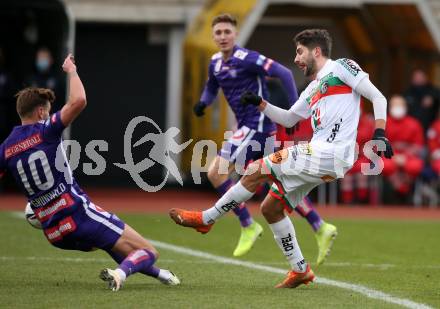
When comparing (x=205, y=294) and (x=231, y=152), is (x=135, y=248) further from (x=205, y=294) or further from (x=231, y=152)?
(x=231, y=152)

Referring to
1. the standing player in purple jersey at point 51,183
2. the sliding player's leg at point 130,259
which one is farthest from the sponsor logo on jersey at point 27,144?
the sliding player's leg at point 130,259

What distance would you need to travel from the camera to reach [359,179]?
18562 millimetres

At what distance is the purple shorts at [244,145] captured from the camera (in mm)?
11180

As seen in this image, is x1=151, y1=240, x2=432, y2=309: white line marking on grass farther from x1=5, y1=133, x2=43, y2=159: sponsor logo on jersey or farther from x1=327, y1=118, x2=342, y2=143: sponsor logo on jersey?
x1=5, y1=133, x2=43, y2=159: sponsor logo on jersey

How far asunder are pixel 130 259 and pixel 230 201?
3.19 ft

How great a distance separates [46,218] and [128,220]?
22.6 feet

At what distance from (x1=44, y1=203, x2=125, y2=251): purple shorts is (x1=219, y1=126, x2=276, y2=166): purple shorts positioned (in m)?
3.29

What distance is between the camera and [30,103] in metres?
→ 7.91

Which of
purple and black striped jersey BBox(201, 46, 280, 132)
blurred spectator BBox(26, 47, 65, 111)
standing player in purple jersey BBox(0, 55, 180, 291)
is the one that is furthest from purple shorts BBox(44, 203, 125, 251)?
blurred spectator BBox(26, 47, 65, 111)

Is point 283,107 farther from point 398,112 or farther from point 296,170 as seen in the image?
point 296,170

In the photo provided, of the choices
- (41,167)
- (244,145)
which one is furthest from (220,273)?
→ (244,145)

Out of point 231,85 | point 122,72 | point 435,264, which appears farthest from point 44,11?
point 435,264

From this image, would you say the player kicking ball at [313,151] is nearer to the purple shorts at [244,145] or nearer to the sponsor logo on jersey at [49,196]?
the sponsor logo on jersey at [49,196]

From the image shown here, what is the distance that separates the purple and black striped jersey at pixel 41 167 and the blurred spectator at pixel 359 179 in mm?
10540
